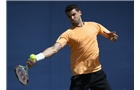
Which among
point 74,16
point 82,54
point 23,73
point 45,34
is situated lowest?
point 23,73

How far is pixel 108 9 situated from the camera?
8.68 metres

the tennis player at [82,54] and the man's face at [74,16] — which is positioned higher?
the man's face at [74,16]

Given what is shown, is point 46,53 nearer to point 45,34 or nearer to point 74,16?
point 74,16

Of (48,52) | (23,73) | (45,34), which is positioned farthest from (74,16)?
(45,34)

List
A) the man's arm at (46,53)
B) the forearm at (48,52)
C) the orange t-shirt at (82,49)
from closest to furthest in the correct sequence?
1. the man's arm at (46,53)
2. the forearm at (48,52)
3. the orange t-shirt at (82,49)

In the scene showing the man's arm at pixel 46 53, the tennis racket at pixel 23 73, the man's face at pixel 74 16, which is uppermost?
the man's face at pixel 74 16

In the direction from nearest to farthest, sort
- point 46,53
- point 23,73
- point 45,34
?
point 23,73 → point 46,53 → point 45,34

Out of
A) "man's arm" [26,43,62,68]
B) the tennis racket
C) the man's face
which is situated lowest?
the tennis racket

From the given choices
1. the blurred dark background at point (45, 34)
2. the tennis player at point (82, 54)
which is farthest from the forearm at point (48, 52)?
the blurred dark background at point (45, 34)

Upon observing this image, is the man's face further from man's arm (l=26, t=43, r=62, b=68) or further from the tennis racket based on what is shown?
the tennis racket

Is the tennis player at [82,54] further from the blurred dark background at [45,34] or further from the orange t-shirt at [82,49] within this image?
the blurred dark background at [45,34]

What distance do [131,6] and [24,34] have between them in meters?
2.03

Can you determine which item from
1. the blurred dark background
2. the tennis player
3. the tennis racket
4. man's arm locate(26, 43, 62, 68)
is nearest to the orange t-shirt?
the tennis player

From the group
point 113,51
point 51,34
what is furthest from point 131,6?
point 51,34
